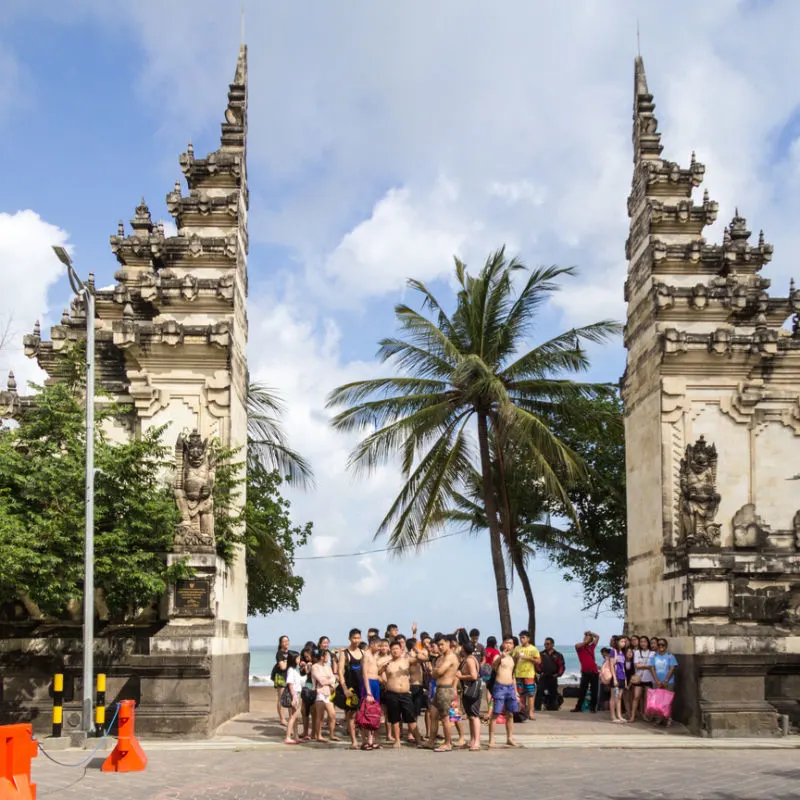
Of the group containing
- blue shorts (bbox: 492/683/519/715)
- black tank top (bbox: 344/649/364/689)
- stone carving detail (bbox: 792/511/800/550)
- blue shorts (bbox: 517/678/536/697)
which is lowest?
blue shorts (bbox: 517/678/536/697)

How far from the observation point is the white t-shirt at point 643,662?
21094mm

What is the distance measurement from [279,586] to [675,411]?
16625 mm

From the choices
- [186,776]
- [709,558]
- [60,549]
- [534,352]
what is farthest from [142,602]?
[534,352]

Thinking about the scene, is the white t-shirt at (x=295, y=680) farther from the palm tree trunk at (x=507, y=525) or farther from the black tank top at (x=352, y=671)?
the palm tree trunk at (x=507, y=525)

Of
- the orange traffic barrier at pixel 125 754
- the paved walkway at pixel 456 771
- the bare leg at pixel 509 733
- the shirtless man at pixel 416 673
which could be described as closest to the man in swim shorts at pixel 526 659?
the paved walkway at pixel 456 771

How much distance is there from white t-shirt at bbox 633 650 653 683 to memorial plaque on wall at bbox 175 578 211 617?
7894mm

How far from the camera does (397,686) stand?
57.8 ft

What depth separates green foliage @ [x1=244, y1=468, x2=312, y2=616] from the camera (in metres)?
31.7

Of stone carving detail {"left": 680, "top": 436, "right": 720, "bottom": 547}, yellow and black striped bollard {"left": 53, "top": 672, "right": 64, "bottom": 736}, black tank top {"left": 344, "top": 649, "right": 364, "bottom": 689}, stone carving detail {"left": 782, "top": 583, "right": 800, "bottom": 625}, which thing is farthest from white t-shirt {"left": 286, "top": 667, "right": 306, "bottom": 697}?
stone carving detail {"left": 782, "top": 583, "right": 800, "bottom": 625}

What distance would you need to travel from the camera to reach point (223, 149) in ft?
85.8

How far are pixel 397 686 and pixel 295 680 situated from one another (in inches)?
94.6

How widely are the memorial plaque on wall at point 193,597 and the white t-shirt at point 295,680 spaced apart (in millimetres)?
1941

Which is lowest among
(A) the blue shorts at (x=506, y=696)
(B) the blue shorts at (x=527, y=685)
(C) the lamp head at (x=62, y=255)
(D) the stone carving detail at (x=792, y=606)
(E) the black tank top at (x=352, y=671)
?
(B) the blue shorts at (x=527, y=685)

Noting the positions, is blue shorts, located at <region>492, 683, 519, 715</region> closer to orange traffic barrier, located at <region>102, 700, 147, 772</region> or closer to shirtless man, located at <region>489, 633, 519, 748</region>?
shirtless man, located at <region>489, 633, 519, 748</region>
